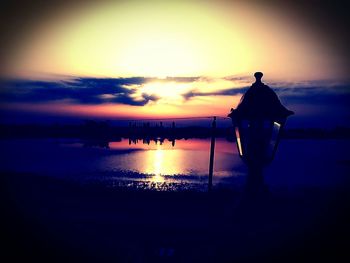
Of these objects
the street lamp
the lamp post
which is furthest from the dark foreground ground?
the street lamp

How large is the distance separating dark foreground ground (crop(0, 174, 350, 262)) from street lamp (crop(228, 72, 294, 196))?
0.62 m

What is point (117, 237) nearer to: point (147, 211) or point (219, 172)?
point (147, 211)

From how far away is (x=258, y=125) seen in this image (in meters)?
5.98

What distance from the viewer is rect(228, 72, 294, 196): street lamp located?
19.4 ft

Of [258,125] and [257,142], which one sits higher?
[258,125]

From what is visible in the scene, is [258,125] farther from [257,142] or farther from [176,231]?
[176,231]

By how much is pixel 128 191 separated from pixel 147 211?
7.66 feet

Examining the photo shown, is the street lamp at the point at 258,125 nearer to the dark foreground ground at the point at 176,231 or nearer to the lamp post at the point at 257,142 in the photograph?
the lamp post at the point at 257,142

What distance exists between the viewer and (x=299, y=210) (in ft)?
23.1

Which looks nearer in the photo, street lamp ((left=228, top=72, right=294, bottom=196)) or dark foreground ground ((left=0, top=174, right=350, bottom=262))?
dark foreground ground ((left=0, top=174, right=350, bottom=262))

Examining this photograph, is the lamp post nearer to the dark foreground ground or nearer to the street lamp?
the street lamp

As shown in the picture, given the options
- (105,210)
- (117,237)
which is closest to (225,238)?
(117,237)

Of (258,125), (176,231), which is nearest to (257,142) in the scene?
(258,125)

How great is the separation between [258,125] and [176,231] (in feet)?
7.84
